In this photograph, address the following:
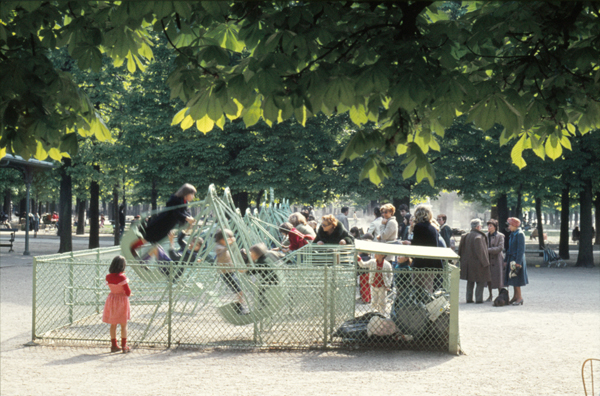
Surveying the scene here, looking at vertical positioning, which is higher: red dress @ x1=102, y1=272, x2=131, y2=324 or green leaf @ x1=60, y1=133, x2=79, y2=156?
green leaf @ x1=60, y1=133, x2=79, y2=156

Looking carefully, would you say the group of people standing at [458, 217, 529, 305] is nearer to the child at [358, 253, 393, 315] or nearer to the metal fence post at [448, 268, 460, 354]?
the child at [358, 253, 393, 315]

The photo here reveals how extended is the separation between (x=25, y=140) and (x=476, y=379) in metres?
5.62

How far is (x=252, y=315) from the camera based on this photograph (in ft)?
29.5

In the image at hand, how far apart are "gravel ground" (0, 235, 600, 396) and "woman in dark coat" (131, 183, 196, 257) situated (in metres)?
2.00

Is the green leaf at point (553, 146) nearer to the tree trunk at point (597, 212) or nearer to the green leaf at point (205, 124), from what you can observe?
the green leaf at point (205, 124)

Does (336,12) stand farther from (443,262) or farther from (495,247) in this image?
(495,247)

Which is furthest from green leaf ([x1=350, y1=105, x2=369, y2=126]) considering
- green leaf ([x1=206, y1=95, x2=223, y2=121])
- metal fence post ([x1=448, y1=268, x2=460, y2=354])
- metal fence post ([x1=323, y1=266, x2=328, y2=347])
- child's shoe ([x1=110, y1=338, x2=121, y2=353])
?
child's shoe ([x1=110, y1=338, x2=121, y2=353])

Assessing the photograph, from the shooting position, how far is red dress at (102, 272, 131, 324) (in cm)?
851

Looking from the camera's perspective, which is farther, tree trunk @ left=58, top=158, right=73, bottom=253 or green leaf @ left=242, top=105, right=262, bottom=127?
tree trunk @ left=58, top=158, right=73, bottom=253

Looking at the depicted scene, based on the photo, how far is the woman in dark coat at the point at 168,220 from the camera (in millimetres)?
9930

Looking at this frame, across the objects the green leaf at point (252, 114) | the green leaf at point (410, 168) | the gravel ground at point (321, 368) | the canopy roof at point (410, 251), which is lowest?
the gravel ground at point (321, 368)

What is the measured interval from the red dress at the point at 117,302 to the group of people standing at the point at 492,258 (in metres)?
7.34

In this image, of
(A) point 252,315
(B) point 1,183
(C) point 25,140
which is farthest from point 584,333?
(B) point 1,183

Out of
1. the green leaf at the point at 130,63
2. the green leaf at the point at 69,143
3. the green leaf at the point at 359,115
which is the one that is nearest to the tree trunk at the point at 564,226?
the green leaf at the point at 359,115
